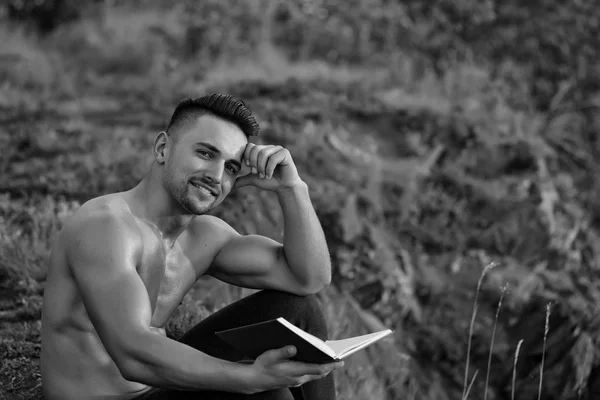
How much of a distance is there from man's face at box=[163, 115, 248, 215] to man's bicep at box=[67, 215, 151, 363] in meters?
0.24

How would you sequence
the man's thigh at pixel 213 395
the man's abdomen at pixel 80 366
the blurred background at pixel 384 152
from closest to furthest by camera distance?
the man's thigh at pixel 213 395 → the man's abdomen at pixel 80 366 → the blurred background at pixel 384 152

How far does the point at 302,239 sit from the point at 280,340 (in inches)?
30.1

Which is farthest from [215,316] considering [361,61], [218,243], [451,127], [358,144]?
[361,61]

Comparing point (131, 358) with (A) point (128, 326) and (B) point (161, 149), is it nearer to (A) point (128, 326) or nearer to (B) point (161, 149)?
(A) point (128, 326)

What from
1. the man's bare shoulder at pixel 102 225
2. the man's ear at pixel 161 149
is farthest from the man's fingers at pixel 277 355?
the man's ear at pixel 161 149

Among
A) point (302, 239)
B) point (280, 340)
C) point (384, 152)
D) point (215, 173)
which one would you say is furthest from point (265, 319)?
point (384, 152)

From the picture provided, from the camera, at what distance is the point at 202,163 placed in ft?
9.26

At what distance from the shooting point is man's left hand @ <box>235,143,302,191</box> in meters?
2.93

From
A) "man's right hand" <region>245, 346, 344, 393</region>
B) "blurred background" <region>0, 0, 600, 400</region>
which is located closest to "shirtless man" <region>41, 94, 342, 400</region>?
"man's right hand" <region>245, 346, 344, 393</region>

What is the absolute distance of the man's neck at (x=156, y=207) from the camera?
288 centimetres

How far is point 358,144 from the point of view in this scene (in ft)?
22.9

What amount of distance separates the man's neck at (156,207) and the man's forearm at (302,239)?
0.36 metres

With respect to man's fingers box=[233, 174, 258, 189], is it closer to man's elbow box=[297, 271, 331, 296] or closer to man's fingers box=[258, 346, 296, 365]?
man's elbow box=[297, 271, 331, 296]

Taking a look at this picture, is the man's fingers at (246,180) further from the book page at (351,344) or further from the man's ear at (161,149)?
the book page at (351,344)
